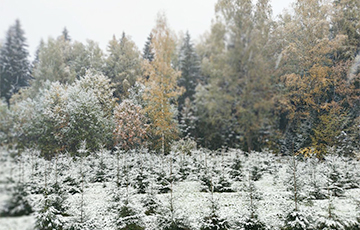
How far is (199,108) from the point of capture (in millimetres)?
5492

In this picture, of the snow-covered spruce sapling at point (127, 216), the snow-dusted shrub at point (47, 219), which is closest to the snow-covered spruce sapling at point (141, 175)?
the snow-covered spruce sapling at point (127, 216)

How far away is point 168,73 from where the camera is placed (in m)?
6.02

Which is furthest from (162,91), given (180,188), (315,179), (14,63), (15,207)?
(15,207)

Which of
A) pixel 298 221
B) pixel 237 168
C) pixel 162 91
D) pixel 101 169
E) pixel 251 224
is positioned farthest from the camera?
pixel 237 168

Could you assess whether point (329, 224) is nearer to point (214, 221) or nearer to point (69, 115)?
point (214, 221)

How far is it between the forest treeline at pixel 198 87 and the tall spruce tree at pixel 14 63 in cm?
2

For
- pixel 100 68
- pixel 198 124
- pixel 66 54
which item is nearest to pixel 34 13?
pixel 66 54

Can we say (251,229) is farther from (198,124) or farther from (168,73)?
(168,73)

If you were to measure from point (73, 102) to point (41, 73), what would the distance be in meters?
1.05

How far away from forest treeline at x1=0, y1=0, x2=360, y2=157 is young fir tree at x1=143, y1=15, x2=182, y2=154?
24mm

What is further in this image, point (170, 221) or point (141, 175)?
point (141, 175)

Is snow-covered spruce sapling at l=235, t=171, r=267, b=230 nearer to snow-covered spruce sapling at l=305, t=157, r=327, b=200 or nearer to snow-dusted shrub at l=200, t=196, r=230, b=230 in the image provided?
snow-dusted shrub at l=200, t=196, r=230, b=230

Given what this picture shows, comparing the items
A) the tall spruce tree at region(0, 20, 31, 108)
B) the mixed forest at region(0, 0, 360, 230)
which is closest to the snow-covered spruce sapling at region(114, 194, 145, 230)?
the mixed forest at region(0, 0, 360, 230)

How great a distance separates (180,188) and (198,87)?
7.43ft
